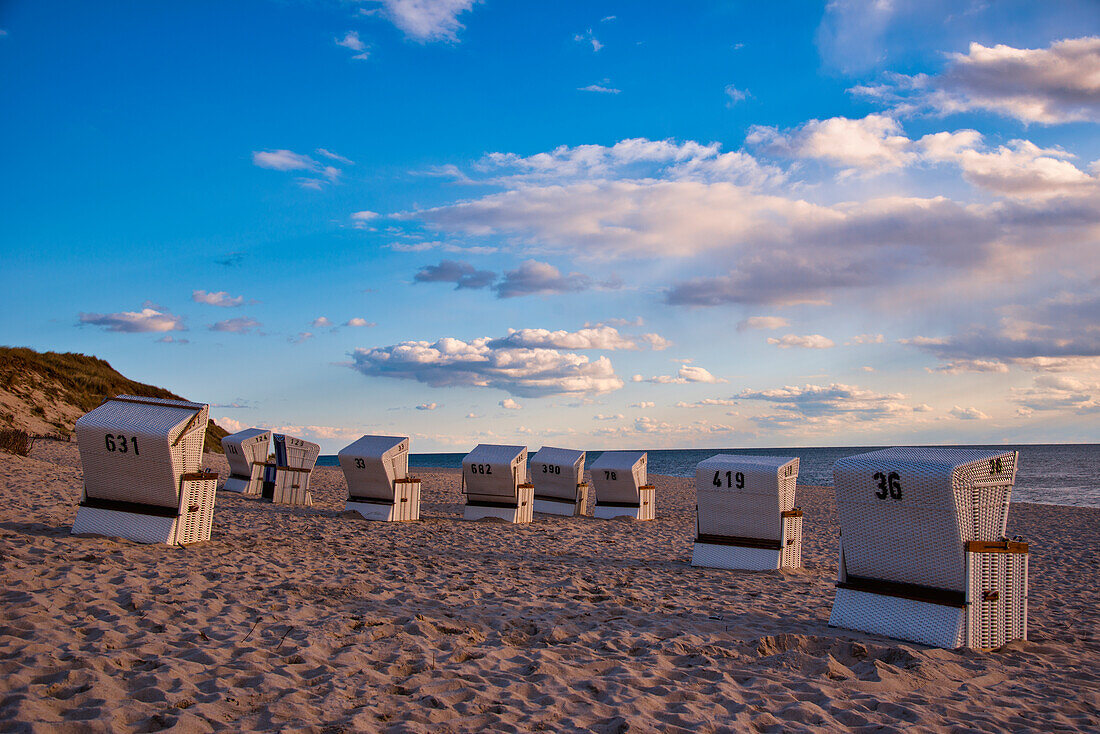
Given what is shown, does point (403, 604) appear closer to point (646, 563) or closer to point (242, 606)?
point (242, 606)

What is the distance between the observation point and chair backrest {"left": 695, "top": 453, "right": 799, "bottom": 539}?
9.93m

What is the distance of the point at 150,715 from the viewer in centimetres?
383

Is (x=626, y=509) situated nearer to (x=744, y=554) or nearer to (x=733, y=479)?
(x=744, y=554)

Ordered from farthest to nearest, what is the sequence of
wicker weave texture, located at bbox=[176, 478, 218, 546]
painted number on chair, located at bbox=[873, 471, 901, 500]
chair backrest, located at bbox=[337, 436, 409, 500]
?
1. chair backrest, located at bbox=[337, 436, 409, 500]
2. wicker weave texture, located at bbox=[176, 478, 218, 546]
3. painted number on chair, located at bbox=[873, 471, 901, 500]

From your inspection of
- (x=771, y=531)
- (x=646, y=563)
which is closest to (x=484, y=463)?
(x=646, y=563)

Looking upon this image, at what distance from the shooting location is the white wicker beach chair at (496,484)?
1532 centimetres

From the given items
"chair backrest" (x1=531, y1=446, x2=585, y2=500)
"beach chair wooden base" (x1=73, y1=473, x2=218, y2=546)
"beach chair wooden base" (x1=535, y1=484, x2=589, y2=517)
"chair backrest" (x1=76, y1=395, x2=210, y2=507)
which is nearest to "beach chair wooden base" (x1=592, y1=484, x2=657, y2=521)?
"beach chair wooden base" (x1=535, y1=484, x2=589, y2=517)

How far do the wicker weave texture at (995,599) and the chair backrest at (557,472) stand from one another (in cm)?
1262

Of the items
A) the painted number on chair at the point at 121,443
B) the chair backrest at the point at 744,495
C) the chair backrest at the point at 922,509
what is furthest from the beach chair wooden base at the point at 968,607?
the painted number on chair at the point at 121,443

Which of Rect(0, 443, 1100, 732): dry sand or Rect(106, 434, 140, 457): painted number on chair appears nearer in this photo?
Rect(0, 443, 1100, 732): dry sand

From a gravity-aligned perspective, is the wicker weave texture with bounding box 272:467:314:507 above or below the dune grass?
below

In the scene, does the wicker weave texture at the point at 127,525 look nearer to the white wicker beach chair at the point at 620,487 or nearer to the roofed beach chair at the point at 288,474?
the roofed beach chair at the point at 288,474

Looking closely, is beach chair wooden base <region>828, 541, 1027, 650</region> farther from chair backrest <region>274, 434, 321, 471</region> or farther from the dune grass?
the dune grass

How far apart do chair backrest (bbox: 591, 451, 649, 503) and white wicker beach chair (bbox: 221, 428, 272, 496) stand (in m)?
9.13
